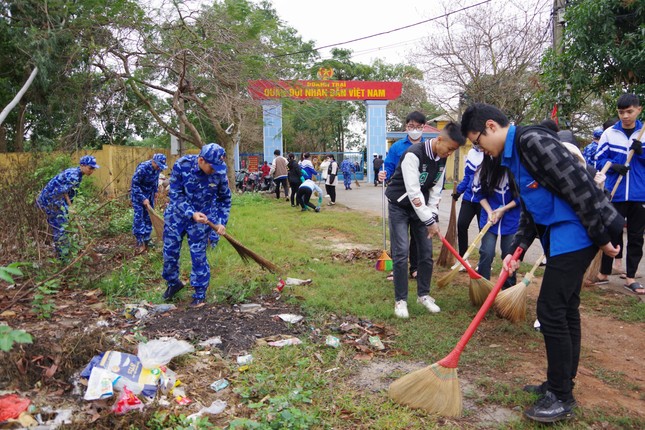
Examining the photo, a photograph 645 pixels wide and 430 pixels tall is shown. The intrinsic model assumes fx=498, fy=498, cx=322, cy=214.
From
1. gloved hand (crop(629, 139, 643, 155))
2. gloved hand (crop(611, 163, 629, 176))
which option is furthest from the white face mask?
gloved hand (crop(629, 139, 643, 155))

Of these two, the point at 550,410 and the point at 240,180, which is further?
the point at 240,180

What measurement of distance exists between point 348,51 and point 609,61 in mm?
32187

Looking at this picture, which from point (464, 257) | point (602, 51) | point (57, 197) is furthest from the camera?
point (602, 51)

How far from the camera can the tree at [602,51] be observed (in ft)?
20.2

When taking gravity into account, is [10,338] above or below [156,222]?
above

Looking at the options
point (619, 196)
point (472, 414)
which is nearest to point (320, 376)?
point (472, 414)

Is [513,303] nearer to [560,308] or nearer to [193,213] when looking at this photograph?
[560,308]

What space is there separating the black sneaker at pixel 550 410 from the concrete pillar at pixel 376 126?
911 inches

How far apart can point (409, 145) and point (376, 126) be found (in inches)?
796

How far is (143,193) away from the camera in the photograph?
7695mm

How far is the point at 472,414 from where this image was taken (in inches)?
114

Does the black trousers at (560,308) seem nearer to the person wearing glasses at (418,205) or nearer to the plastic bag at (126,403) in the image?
the person wearing glasses at (418,205)

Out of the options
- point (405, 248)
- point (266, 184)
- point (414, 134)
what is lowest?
point (266, 184)

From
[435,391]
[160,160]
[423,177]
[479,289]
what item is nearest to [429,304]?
[479,289]
